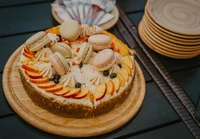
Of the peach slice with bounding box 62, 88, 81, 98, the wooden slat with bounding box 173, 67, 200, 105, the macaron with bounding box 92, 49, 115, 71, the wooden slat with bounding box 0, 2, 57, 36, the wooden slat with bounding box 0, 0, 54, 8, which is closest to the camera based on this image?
the peach slice with bounding box 62, 88, 81, 98

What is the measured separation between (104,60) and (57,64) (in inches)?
7.1

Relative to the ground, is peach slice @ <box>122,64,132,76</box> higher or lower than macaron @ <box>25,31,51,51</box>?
lower

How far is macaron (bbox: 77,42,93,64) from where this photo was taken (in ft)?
4.04

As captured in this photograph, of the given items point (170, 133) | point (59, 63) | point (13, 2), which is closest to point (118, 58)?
point (59, 63)

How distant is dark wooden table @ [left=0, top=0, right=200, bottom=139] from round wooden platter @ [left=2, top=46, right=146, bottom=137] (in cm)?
3

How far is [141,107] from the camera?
1.26 metres

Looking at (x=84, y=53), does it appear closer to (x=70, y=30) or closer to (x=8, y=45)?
(x=70, y=30)

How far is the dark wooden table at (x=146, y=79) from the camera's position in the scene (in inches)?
45.1

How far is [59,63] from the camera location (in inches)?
45.4

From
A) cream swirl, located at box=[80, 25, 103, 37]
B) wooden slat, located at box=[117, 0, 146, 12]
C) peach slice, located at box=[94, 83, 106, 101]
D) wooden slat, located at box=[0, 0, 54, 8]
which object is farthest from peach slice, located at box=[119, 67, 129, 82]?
wooden slat, located at box=[0, 0, 54, 8]

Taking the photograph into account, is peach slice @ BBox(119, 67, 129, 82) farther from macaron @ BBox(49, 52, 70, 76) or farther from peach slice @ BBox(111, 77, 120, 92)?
macaron @ BBox(49, 52, 70, 76)

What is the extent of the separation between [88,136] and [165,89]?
42 cm

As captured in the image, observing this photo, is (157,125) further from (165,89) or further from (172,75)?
(172,75)

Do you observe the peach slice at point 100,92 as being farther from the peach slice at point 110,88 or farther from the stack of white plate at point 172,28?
the stack of white plate at point 172,28
